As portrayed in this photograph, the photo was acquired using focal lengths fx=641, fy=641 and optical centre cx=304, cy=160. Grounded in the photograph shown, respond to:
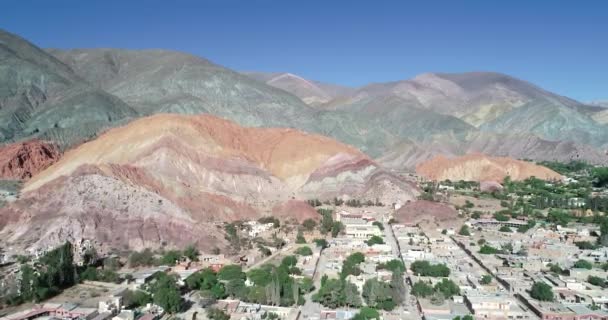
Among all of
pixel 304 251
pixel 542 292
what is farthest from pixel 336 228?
pixel 542 292

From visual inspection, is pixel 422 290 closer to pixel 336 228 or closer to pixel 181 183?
pixel 336 228

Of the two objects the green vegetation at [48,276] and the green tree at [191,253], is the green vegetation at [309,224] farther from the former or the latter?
the green vegetation at [48,276]

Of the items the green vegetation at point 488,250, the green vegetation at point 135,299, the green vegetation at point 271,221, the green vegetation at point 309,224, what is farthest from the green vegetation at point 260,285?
the green vegetation at point 271,221

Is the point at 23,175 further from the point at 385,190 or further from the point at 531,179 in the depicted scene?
the point at 531,179

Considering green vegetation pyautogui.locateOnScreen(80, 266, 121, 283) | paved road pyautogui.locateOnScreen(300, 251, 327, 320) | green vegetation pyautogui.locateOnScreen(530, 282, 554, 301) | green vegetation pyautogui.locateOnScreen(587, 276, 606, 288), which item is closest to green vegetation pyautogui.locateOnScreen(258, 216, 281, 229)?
paved road pyautogui.locateOnScreen(300, 251, 327, 320)

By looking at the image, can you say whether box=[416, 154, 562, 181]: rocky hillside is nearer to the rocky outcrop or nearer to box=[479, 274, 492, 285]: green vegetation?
the rocky outcrop

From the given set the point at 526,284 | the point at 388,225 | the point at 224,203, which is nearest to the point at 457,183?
the point at 388,225
